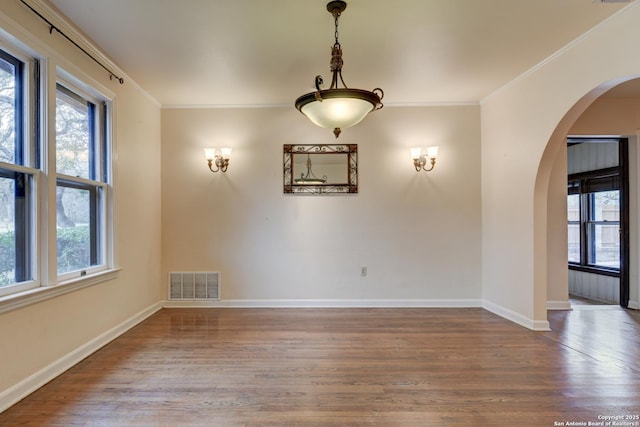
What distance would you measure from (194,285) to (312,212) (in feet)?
6.04

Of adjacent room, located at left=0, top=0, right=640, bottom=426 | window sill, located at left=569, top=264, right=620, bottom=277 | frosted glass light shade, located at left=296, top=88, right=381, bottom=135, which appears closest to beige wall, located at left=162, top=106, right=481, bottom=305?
adjacent room, located at left=0, top=0, right=640, bottom=426

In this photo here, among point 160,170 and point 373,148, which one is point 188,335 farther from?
point 373,148

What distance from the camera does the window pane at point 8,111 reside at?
213 cm

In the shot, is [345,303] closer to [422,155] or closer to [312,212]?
[312,212]

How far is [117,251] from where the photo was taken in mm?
3297

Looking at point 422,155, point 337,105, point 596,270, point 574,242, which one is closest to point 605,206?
point 574,242

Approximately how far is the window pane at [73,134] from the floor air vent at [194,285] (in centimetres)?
176

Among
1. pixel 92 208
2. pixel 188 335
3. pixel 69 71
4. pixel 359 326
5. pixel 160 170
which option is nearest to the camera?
pixel 69 71

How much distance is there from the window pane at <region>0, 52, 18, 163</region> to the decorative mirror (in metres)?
2.64

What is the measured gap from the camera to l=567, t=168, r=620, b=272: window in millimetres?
5477

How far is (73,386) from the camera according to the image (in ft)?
7.54

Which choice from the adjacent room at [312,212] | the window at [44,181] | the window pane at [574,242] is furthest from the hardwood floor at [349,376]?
the window pane at [574,242]

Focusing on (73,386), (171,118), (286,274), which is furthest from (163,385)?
(171,118)

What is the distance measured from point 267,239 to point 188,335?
1.50 meters
